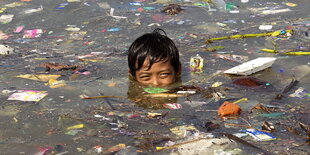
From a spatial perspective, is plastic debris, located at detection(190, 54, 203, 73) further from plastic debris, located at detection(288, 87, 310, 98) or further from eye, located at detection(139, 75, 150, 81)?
plastic debris, located at detection(288, 87, 310, 98)

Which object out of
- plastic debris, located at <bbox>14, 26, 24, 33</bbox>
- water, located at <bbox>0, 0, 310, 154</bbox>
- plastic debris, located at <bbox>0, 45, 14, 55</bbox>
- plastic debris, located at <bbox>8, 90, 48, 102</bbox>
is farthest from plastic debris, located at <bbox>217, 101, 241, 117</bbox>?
plastic debris, located at <bbox>14, 26, 24, 33</bbox>

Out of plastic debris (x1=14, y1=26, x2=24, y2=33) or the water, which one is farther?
plastic debris (x1=14, y1=26, x2=24, y2=33)

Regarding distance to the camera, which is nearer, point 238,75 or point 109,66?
point 238,75

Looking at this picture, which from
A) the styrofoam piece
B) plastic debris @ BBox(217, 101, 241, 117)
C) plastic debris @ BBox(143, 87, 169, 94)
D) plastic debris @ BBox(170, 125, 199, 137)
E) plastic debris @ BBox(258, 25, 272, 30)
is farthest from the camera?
plastic debris @ BBox(258, 25, 272, 30)

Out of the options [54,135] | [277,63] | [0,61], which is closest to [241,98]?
A: [277,63]

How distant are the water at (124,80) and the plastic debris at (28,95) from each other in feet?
0.26

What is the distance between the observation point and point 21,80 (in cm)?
487

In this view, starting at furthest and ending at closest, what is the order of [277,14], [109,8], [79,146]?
1. [109,8]
2. [277,14]
3. [79,146]

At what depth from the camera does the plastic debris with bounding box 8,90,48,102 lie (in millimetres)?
4281

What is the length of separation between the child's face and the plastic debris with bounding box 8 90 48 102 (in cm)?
89

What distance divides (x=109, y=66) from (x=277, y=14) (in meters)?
2.83

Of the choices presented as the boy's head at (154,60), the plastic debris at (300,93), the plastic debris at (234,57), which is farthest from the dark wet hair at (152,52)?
the plastic debris at (300,93)

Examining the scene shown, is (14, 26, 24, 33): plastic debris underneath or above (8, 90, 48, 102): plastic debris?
underneath

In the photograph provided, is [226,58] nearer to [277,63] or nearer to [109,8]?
[277,63]
